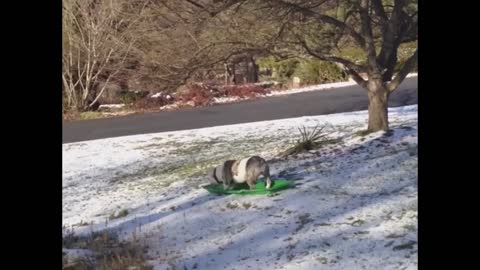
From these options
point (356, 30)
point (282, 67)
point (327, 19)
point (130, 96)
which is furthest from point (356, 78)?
point (130, 96)

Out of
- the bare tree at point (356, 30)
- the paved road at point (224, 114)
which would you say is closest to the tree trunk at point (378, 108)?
the bare tree at point (356, 30)

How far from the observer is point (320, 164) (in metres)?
4.33

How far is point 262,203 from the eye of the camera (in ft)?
11.6

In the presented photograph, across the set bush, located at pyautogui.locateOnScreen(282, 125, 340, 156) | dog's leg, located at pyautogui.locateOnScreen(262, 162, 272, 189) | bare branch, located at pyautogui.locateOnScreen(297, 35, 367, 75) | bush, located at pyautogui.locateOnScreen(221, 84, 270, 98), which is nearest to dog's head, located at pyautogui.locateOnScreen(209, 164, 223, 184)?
dog's leg, located at pyautogui.locateOnScreen(262, 162, 272, 189)

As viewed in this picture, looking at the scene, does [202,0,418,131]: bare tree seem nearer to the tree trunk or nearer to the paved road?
the tree trunk

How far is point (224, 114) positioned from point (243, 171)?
115 inches

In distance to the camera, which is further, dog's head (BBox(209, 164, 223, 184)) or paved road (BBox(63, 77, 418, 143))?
paved road (BBox(63, 77, 418, 143))

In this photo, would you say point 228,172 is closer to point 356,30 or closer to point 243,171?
point 243,171

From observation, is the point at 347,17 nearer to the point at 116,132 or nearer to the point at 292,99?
the point at 292,99

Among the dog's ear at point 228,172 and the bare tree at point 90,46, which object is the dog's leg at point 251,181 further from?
the bare tree at point 90,46

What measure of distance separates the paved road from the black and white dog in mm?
2629

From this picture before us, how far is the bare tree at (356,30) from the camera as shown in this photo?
4.64 m

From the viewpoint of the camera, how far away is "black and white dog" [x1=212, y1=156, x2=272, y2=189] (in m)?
3.61
